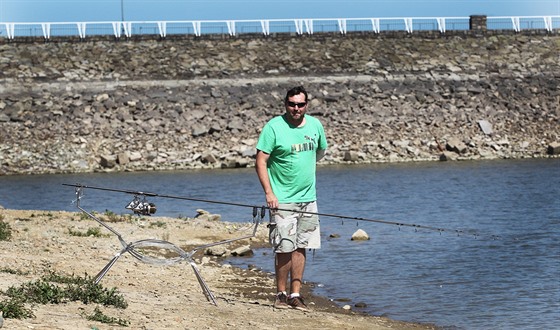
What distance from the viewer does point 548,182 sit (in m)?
37.6

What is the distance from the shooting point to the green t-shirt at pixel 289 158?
11.9m

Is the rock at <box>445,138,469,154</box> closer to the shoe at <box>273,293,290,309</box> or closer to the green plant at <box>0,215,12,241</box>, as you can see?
the green plant at <box>0,215,12,241</box>

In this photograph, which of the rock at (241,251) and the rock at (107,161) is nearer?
the rock at (241,251)

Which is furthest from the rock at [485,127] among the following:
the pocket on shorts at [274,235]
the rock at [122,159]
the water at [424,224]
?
the pocket on shorts at [274,235]

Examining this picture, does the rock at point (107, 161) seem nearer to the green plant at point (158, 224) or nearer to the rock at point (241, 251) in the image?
the green plant at point (158, 224)

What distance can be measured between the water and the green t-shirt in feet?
9.74

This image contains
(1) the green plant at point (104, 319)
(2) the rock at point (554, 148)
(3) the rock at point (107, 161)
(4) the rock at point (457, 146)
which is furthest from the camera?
(2) the rock at point (554, 148)

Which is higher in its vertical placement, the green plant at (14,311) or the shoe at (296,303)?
the green plant at (14,311)

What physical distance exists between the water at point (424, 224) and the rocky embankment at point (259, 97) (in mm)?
3180

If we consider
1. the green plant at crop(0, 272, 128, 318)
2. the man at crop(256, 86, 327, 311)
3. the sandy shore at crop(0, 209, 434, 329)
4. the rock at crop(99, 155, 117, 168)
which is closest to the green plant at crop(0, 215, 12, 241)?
the sandy shore at crop(0, 209, 434, 329)

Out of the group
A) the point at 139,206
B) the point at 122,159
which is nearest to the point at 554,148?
the point at 122,159

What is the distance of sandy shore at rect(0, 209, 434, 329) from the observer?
1087cm

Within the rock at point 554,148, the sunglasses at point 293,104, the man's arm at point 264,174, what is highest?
the sunglasses at point 293,104

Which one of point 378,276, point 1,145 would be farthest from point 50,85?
point 378,276
